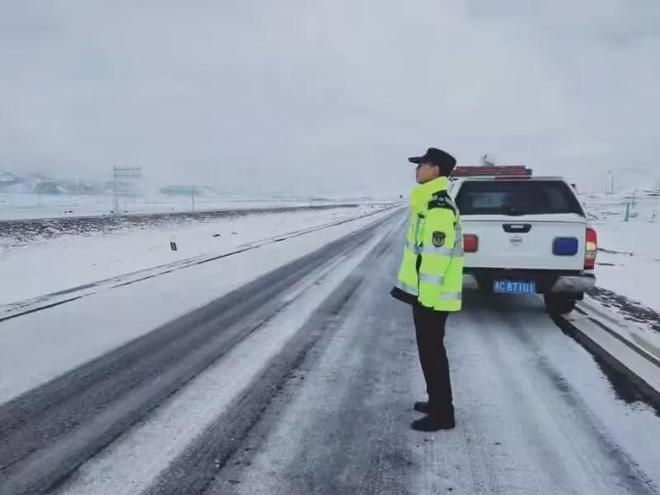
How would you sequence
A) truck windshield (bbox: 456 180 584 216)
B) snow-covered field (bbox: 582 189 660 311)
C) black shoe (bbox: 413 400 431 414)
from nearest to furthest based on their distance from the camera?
black shoe (bbox: 413 400 431 414) < truck windshield (bbox: 456 180 584 216) < snow-covered field (bbox: 582 189 660 311)

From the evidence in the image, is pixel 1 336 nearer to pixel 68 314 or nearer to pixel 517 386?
pixel 68 314

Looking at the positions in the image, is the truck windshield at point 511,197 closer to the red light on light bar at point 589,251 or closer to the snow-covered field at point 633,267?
the red light on light bar at point 589,251

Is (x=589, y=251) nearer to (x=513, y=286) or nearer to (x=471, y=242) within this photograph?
(x=513, y=286)

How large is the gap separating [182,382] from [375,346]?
212cm

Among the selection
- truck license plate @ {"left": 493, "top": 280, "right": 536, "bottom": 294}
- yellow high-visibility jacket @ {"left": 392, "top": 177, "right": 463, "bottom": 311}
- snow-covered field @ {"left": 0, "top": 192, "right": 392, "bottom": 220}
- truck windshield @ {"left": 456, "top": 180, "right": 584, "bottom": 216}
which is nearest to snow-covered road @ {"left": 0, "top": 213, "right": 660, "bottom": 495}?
truck license plate @ {"left": 493, "top": 280, "right": 536, "bottom": 294}

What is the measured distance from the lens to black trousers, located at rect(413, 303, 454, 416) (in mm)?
3508

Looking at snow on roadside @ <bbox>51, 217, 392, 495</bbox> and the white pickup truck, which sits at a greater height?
the white pickup truck

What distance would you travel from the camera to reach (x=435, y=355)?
11.7 feet

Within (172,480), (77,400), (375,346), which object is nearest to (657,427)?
(375,346)

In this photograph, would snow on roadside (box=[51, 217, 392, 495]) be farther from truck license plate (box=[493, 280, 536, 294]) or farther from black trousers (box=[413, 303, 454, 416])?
truck license plate (box=[493, 280, 536, 294])

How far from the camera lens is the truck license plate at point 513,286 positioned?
6250 mm

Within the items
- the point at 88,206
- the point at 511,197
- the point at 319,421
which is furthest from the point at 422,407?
the point at 88,206

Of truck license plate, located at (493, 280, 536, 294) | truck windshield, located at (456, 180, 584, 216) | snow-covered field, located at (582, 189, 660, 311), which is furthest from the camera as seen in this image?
snow-covered field, located at (582, 189, 660, 311)

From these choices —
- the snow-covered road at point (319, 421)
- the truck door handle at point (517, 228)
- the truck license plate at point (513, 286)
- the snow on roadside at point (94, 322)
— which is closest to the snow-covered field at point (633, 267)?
the truck license plate at point (513, 286)
